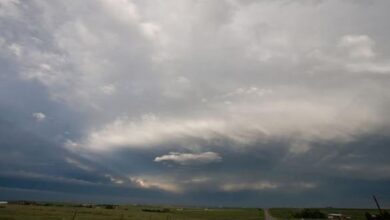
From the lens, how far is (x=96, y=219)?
10156cm

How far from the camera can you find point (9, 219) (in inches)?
3095

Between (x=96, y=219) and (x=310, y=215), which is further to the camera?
(x=310, y=215)

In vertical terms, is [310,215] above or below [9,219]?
above

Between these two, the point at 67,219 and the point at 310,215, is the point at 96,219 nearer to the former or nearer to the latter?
the point at 67,219

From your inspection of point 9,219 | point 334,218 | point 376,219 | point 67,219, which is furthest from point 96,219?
point 334,218

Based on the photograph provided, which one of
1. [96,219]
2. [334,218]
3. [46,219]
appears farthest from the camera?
[334,218]

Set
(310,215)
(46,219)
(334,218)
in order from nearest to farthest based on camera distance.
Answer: (46,219), (334,218), (310,215)

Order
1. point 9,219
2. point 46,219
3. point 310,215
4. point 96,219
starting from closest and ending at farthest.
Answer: point 9,219 < point 46,219 < point 96,219 < point 310,215

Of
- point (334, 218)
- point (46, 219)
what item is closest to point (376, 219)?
point (334, 218)

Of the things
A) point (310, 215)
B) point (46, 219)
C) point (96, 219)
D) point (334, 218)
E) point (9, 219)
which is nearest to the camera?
point (9, 219)

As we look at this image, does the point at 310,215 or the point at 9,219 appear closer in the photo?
the point at 9,219

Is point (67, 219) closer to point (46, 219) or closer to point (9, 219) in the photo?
point (46, 219)

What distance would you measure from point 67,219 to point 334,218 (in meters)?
107

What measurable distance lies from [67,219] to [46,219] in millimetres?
4946
